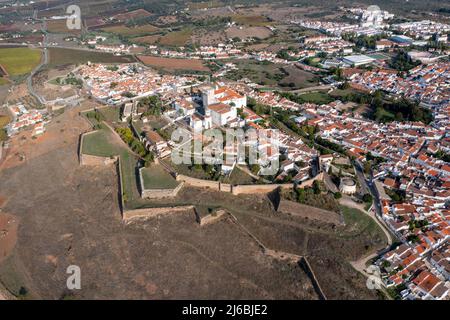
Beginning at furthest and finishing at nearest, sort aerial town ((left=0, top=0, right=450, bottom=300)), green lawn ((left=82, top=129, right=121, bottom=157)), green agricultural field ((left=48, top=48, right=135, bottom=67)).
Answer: green agricultural field ((left=48, top=48, right=135, bottom=67)), green lawn ((left=82, top=129, right=121, bottom=157)), aerial town ((left=0, top=0, right=450, bottom=300))

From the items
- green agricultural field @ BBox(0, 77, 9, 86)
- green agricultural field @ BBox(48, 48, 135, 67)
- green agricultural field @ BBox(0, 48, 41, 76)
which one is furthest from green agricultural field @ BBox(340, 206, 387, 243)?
green agricultural field @ BBox(0, 48, 41, 76)

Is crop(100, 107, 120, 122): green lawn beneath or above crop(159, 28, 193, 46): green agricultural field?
above

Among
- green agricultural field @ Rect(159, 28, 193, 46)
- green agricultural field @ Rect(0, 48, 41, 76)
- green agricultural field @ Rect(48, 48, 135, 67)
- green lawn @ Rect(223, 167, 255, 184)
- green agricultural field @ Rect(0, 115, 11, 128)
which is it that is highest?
green lawn @ Rect(223, 167, 255, 184)

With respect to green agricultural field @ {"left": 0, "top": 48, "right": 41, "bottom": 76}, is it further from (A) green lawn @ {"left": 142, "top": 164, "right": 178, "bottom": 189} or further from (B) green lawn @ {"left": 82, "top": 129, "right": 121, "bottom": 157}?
(A) green lawn @ {"left": 142, "top": 164, "right": 178, "bottom": 189}

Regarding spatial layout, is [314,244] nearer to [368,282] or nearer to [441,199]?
[368,282]

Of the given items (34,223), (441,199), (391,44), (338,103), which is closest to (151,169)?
(34,223)

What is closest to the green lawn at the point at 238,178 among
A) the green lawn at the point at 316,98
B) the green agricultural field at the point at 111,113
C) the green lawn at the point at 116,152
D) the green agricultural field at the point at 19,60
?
the green lawn at the point at 116,152
